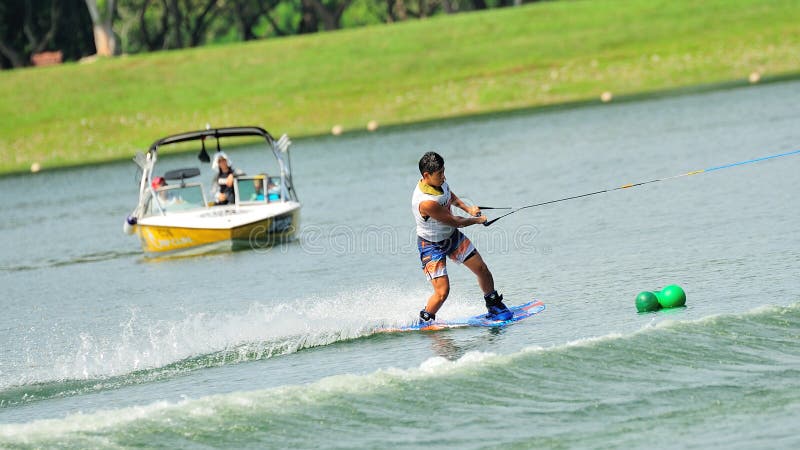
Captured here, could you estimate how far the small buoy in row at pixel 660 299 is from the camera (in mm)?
12867

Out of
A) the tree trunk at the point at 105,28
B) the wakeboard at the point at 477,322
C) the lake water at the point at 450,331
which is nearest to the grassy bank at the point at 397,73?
the tree trunk at the point at 105,28

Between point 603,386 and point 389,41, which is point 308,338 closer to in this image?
point 603,386

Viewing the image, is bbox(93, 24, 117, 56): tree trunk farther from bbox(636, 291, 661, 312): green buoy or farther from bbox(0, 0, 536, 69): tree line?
bbox(636, 291, 661, 312): green buoy

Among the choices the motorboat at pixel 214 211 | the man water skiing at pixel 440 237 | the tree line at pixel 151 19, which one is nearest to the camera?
the man water skiing at pixel 440 237

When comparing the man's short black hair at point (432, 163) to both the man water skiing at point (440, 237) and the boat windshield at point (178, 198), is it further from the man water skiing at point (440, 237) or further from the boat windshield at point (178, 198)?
the boat windshield at point (178, 198)

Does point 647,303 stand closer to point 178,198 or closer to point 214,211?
point 214,211

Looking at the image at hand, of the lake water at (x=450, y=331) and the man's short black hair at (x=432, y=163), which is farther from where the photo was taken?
the man's short black hair at (x=432, y=163)

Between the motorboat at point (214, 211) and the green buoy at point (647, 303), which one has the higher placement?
the motorboat at point (214, 211)

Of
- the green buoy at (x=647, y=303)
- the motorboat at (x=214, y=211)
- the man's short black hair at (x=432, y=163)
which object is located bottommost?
the green buoy at (x=647, y=303)

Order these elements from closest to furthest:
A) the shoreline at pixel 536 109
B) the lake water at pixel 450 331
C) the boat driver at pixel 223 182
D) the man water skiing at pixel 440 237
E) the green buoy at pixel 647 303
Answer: the lake water at pixel 450 331 → the man water skiing at pixel 440 237 → the green buoy at pixel 647 303 → the boat driver at pixel 223 182 → the shoreline at pixel 536 109

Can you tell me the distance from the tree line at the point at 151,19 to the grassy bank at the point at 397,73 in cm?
865

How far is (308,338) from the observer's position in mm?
13688

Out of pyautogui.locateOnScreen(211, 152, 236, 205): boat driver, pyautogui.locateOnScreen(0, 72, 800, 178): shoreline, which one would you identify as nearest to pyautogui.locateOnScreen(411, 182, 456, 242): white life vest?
pyautogui.locateOnScreen(211, 152, 236, 205): boat driver

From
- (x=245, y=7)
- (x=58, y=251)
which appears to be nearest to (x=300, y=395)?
(x=58, y=251)
